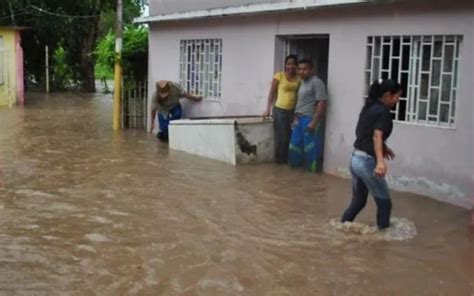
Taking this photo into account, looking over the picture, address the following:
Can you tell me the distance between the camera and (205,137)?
11523 mm

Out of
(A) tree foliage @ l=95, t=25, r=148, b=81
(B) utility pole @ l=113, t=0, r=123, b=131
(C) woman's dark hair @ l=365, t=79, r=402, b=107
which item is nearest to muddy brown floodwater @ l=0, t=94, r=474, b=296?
(C) woman's dark hair @ l=365, t=79, r=402, b=107

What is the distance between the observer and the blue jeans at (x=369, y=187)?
6.59m

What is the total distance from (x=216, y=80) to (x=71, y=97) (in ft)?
51.0

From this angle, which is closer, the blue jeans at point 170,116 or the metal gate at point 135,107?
the blue jeans at point 170,116

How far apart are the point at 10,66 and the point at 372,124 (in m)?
18.7

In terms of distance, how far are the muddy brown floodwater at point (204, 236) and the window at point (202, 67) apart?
8.60ft

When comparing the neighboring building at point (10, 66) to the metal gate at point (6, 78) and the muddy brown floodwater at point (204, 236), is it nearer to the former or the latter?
the metal gate at point (6, 78)

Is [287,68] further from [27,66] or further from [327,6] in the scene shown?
[27,66]

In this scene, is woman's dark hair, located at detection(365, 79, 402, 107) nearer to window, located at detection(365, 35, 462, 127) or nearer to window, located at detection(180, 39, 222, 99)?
window, located at detection(365, 35, 462, 127)

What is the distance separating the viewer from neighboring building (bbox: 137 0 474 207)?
8016mm

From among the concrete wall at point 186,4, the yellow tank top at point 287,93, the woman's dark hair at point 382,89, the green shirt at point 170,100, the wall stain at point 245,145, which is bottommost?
the wall stain at point 245,145

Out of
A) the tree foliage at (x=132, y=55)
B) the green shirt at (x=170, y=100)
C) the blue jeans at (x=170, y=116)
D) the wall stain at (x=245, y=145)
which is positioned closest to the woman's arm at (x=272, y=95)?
the wall stain at (x=245, y=145)

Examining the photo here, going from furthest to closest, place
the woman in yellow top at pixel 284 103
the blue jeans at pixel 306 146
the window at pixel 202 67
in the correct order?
1. the window at pixel 202 67
2. the woman in yellow top at pixel 284 103
3. the blue jeans at pixel 306 146

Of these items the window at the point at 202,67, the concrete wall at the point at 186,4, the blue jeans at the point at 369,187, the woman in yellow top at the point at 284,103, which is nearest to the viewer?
the blue jeans at the point at 369,187
